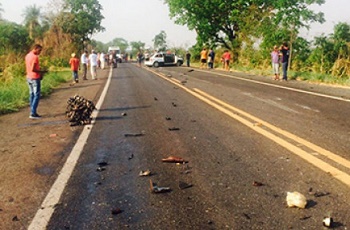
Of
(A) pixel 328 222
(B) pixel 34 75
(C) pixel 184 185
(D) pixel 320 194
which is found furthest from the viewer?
(B) pixel 34 75

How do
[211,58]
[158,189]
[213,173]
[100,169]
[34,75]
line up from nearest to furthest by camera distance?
[158,189], [213,173], [100,169], [34,75], [211,58]

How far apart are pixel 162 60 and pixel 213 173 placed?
3836 cm

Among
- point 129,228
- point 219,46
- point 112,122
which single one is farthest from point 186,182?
point 219,46

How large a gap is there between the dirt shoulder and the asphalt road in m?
0.31

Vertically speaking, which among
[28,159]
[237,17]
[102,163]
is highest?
[237,17]

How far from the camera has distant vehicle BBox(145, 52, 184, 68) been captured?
136 feet

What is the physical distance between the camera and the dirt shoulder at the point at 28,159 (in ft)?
11.6

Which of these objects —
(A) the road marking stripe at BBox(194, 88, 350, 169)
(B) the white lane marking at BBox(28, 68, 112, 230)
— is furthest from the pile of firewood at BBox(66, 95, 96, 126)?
(A) the road marking stripe at BBox(194, 88, 350, 169)

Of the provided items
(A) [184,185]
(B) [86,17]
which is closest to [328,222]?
(A) [184,185]

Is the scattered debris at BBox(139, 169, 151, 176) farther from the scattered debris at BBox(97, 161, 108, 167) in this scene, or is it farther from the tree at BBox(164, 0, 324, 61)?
the tree at BBox(164, 0, 324, 61)

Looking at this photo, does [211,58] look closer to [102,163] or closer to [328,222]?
[102,163]

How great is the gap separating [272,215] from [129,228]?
47.9 inches

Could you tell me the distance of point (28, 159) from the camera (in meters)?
5.23

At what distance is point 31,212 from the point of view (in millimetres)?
3416
